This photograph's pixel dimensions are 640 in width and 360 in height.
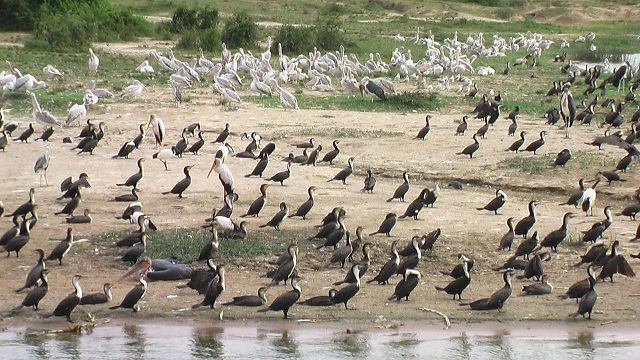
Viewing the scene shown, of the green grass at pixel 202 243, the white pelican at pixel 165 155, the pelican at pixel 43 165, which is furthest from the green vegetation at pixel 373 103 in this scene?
the green grass at pixel 202 243

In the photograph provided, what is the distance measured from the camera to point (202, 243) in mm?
12203

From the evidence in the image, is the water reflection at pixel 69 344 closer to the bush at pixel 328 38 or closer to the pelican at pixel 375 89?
the pelican at pixel 375 89

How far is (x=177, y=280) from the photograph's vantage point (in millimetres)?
11477

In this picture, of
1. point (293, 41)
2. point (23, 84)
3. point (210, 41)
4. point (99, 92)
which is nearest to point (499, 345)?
point (99, 92)

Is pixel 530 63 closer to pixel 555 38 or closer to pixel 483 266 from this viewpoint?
pixel 555 38

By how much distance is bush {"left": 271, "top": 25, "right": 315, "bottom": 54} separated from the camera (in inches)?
1405

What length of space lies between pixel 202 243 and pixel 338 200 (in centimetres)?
311

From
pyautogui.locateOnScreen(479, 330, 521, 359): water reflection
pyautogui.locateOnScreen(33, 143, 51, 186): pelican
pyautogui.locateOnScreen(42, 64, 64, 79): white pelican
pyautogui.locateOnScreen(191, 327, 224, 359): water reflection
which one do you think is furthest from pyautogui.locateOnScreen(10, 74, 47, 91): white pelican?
pyautogui.locateOnScreen(479, 330, 521, 359): water reflection

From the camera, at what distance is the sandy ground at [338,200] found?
1096 centimetres

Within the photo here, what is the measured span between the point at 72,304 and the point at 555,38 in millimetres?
39485

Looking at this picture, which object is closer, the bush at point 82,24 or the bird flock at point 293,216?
the bird flock at point 293,216

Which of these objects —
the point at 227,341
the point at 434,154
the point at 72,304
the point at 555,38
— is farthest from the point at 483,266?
the point at 555,38

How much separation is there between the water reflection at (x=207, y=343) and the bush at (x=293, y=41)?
25.9 meters

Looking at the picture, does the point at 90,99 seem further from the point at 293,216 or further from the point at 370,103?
the point at 293,216
